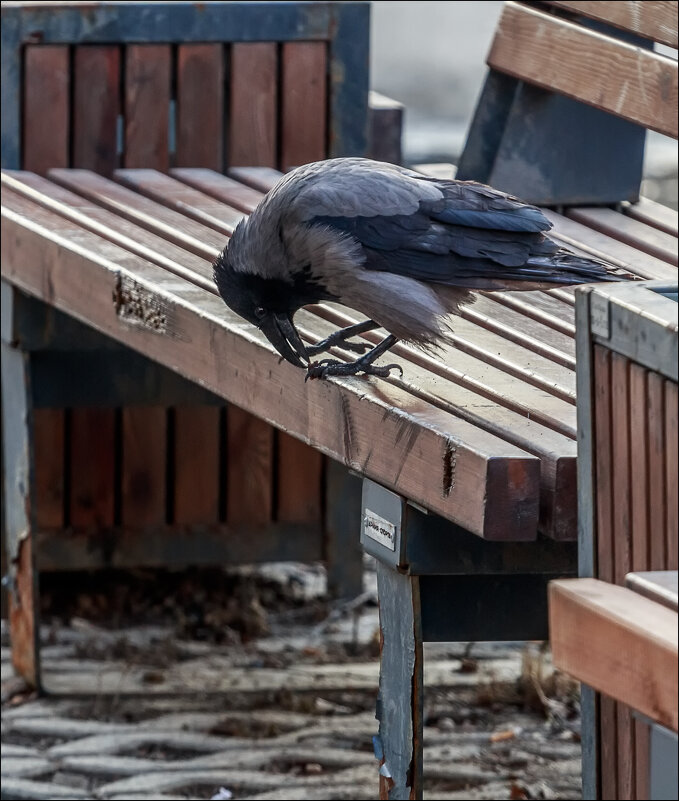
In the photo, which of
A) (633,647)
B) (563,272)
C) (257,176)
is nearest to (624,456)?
(633,647)

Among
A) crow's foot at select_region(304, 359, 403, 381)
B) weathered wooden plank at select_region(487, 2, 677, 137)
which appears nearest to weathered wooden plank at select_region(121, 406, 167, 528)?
weathered wooden plank at select_region(487, 2, 677, 137)

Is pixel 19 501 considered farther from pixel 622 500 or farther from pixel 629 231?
pixel 622 500

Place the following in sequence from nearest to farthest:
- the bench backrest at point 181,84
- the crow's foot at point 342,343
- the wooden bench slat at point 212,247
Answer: the wooden bench slat at point 212,247 < the crow's foot at point 342,343 < the bench backrest at point 181,84

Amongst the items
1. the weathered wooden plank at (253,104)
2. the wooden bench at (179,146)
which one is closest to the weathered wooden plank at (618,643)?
the wooden bench at (179,146)

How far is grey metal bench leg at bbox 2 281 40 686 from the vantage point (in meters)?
4.84

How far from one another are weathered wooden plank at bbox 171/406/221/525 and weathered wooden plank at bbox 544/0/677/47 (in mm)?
1819

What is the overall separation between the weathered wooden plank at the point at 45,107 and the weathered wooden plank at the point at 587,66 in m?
1.40

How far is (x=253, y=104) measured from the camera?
17.9ft

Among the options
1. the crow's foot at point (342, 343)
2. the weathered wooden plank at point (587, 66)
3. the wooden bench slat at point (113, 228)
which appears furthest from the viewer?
the weathered wooden plank at point (587, 66)

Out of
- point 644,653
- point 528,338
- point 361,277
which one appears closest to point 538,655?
point 528,338

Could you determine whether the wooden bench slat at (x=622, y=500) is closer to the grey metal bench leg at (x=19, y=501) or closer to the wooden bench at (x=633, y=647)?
the wooden bench at (x=633, y=647)

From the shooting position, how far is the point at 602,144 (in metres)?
5.15

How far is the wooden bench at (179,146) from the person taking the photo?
5.30 m

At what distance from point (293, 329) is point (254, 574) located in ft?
9.98
